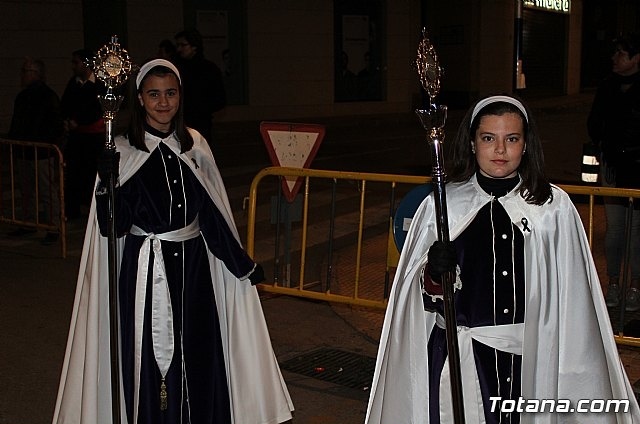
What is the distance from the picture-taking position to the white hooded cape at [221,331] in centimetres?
471

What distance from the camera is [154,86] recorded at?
466 cm

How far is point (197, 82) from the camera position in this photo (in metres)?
A: 10.7

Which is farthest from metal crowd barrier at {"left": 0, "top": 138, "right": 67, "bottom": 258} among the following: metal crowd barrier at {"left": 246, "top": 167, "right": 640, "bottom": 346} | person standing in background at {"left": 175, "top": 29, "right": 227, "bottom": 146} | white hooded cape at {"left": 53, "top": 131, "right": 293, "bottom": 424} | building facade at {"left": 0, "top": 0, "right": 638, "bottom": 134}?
building facade at {"left": 0, "top": 0, "right": 638, "bottom": 134}

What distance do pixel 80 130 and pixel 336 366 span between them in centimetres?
587

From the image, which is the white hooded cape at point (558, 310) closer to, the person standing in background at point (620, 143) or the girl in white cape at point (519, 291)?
the girl in white cape at point (519, 291)

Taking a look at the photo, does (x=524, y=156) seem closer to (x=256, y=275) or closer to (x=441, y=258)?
(x=441, y=258)

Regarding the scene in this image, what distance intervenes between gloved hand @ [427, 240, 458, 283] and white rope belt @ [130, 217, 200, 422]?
5.30 ft

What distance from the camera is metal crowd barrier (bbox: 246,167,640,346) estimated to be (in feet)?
22.9

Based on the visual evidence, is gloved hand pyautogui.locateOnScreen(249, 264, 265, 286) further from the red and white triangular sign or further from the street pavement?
the red and white triangular sign

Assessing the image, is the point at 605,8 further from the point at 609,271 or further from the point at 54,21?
the point at 609,271

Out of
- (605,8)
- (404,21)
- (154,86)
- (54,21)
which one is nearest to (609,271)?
(154,86)

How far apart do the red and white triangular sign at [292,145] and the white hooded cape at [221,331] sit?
2.93m

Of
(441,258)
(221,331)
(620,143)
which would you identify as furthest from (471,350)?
(620,143)

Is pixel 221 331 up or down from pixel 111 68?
down
